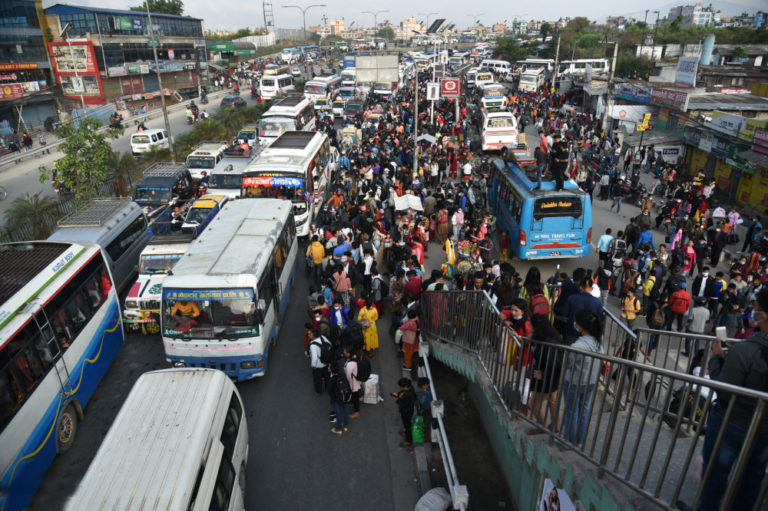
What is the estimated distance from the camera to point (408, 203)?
15.9 metres

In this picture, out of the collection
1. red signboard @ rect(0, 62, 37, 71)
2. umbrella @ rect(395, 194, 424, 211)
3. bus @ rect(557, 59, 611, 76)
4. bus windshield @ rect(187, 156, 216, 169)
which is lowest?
bus windshield @ rect(187, 156, 216, 169)

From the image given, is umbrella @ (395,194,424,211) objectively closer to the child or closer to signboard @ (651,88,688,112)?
the child

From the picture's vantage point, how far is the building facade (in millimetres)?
43094

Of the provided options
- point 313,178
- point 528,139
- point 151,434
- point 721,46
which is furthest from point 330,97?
point 721,46

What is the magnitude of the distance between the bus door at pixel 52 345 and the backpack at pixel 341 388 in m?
4.70

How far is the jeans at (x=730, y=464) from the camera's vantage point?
131 inches

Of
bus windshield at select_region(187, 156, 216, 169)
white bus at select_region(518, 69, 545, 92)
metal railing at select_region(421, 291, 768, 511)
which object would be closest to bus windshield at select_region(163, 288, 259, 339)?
metal railing at select_region(421, 291, 768, 511)

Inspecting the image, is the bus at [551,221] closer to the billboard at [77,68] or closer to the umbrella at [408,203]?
the umbrella at [408,203]

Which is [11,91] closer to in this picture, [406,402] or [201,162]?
[201,162]

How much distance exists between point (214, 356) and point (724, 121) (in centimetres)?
2267

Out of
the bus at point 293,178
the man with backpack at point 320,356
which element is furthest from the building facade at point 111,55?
the man with backpack at point 320,356

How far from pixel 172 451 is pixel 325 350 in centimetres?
382

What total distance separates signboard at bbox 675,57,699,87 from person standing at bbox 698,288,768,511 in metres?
33.0

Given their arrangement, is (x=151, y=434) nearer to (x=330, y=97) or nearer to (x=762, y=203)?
(x=762, y=203)
